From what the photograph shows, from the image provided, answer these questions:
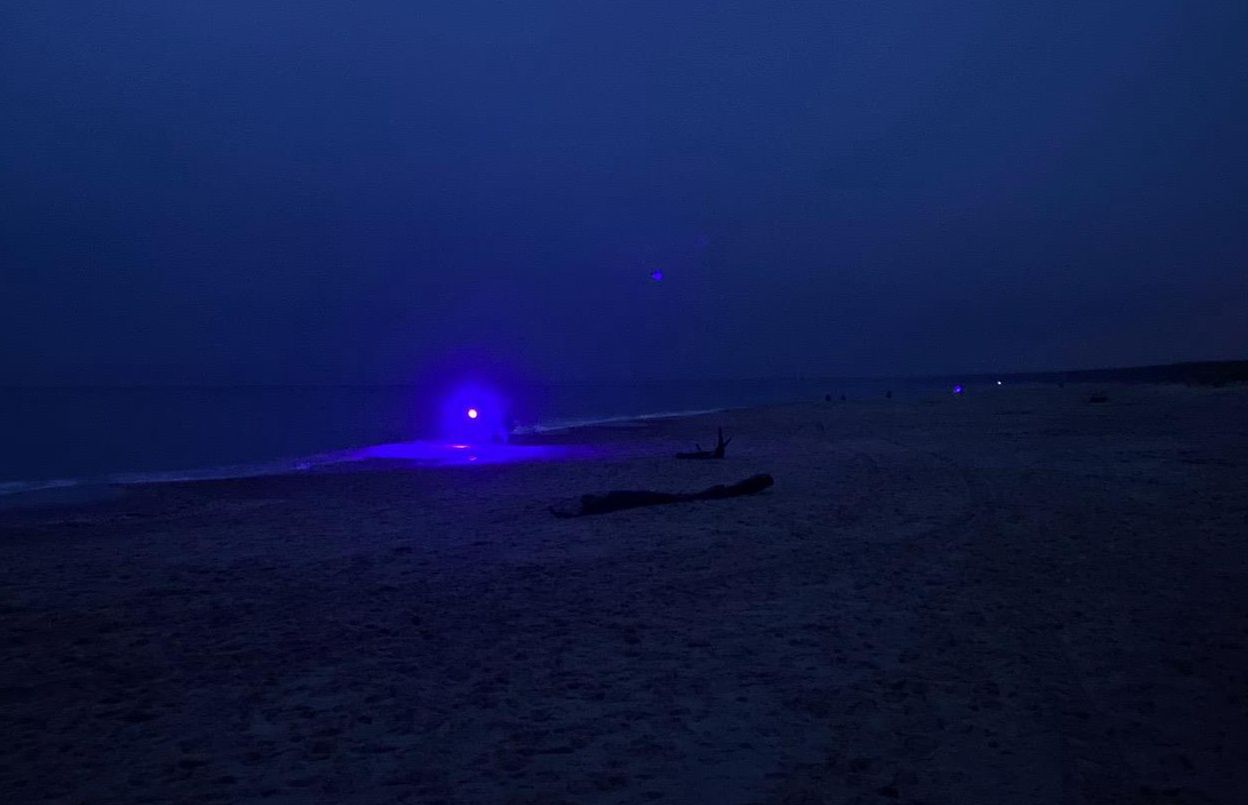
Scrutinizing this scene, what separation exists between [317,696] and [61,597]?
202 inches

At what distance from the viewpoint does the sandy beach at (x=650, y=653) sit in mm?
4582

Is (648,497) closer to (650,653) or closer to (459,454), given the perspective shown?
(650,653)

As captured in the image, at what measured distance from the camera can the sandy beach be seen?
4.58 m

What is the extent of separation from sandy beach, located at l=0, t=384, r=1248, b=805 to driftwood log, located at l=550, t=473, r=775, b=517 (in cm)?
34

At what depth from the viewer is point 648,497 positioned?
1425 cm

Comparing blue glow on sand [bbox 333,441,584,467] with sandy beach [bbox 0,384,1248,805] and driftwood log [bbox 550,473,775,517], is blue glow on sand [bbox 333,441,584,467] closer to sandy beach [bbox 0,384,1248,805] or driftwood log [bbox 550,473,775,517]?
driftwood log [bbox 550,473,775,517]

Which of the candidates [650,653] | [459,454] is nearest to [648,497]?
[650,653]

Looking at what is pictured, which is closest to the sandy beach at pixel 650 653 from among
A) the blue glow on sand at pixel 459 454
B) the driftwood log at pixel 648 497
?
the driftwood log at pixel 648 497

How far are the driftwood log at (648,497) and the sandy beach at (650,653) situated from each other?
34 centimetres

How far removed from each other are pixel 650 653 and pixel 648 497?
761 cm

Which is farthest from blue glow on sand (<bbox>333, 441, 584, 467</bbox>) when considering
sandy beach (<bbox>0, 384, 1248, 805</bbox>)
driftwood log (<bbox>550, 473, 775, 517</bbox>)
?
sandy beach (<bbox>0, 384, 1248, 805</bbox>)

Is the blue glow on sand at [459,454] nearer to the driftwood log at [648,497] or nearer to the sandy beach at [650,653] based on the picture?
the driftwood log at [648,497]

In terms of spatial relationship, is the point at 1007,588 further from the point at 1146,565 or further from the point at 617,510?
the point at 617,510

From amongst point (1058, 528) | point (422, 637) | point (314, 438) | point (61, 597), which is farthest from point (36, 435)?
point (1058, 528)
